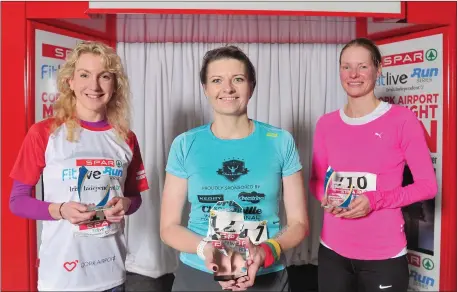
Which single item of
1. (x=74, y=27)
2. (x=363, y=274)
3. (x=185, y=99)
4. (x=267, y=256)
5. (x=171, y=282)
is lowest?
(x=171, y=282)

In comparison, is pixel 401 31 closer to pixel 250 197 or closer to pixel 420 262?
pixel 420 262

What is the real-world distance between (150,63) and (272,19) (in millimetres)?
1322

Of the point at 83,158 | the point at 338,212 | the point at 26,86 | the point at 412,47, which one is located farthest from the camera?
the point at 412,47

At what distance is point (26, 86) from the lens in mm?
2514

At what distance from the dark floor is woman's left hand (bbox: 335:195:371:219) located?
61.9 inches

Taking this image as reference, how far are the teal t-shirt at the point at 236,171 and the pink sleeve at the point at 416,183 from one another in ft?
1.71

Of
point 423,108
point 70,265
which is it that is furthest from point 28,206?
point 423,108

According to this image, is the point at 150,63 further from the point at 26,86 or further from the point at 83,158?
the point at 83,158

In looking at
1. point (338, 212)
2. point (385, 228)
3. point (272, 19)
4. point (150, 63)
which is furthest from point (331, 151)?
point (150, 63)

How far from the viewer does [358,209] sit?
186 centimetres

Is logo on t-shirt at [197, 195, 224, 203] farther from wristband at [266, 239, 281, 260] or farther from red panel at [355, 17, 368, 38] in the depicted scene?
red panel at [355, 17, 368, 38]

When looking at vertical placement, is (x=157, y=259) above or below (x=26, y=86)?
below

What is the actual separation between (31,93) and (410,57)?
2370 mm

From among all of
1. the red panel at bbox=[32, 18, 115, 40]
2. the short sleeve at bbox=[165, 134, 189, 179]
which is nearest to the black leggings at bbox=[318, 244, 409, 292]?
the short sleeve at bbox=[165, 134, 189, 179]
